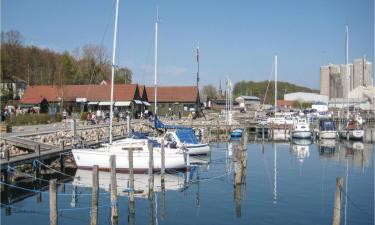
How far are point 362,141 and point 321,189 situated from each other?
31.1m

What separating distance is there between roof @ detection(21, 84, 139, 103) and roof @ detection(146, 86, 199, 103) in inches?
342

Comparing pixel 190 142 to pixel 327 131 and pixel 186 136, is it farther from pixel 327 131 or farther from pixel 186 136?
pixel 327 131

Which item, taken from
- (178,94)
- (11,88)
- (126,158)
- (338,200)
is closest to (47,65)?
(11,88)

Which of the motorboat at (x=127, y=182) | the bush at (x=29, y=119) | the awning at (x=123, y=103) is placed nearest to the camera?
the motorboat at (x=127, y=182)

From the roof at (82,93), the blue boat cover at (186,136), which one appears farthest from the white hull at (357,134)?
the roof at (82,93)

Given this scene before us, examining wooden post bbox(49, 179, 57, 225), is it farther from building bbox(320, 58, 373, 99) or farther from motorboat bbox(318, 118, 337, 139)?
building bbox(320, 58, 373, 99)

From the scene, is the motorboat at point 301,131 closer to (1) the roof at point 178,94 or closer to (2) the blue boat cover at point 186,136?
(2) the blue boat cover at point 186,136

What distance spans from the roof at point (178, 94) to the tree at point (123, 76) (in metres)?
19.5

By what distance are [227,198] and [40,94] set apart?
52390 mm

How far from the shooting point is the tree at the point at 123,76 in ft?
322

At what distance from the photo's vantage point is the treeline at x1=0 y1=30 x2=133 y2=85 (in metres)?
83.2

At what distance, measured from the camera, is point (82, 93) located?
2655 inches

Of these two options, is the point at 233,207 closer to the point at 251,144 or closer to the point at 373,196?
the point at 373,196

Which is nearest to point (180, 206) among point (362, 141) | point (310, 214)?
point (310, 214)
